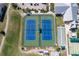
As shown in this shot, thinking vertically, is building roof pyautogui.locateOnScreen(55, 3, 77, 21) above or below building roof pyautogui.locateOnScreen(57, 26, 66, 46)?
above

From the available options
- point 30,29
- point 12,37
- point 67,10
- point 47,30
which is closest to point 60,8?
point 67,10

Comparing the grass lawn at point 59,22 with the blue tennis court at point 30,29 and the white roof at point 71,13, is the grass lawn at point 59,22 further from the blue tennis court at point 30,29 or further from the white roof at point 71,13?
the blue tennis court at point 30,29

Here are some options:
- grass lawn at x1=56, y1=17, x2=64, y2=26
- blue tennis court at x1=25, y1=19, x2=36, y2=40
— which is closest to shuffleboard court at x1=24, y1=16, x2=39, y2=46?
blue tennis court at x1=25, y1=19, x2=36, y2=40

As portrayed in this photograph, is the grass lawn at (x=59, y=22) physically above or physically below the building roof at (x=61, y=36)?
above

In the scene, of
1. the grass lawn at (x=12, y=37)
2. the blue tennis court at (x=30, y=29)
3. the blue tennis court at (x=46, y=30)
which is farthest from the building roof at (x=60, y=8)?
the grass lawn at (x=12, y=37)

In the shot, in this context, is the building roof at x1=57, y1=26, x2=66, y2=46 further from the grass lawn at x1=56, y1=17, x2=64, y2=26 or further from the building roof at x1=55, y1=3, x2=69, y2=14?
the building roof at x1=55, y1=3, x2=69, y2=14
